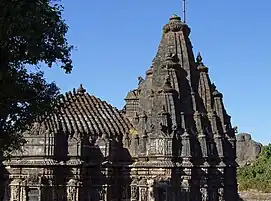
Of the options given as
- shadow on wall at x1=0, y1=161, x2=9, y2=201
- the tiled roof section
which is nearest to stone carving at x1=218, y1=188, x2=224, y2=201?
the tiled roof section

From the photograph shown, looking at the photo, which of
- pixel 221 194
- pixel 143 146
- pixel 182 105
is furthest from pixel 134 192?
pixel 182 105

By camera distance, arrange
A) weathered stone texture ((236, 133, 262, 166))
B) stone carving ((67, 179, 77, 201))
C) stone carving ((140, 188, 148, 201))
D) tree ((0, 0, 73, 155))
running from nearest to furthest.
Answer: tree ((0, 0, 73, 155)), stone carving ((67, 179, 77, 201)), stone carving ((140, 188, 148, 201)), weathered stone texture ((236, 133, 262, 166))

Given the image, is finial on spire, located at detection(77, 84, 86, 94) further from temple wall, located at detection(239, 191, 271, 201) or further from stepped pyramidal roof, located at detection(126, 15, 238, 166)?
temple wall, located at detection(239, 191, 271, 201)

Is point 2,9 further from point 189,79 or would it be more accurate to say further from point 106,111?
point 189,79

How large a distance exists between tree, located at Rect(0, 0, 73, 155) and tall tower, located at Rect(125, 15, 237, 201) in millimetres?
10815

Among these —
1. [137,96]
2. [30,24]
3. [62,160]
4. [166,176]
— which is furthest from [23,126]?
[137,96]

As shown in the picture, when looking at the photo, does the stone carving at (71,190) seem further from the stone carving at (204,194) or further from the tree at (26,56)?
the tree at (26,56)

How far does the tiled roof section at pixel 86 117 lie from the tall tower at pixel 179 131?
2.37 feet

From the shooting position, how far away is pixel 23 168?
2044 cm

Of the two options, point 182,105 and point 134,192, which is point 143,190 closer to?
point 134,192

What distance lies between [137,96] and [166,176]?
5040mm

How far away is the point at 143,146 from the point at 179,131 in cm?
171

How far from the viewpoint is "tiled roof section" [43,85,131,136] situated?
2164 centimetres

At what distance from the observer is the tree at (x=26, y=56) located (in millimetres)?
9508
